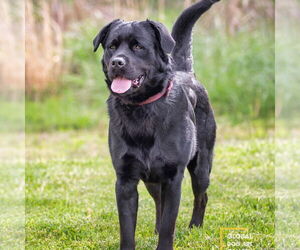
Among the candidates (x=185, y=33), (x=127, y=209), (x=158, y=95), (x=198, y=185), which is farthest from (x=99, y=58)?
(x=127, y=209)

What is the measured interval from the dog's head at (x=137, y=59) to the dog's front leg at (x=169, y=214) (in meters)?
0.53

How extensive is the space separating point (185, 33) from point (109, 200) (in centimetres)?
172

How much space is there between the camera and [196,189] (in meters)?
4.15

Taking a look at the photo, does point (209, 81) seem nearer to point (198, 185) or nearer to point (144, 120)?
point (198, 185)

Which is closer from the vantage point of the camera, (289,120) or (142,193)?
(142,193)

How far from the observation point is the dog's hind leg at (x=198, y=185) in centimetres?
412

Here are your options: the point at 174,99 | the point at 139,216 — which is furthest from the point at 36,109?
the point at 174,99

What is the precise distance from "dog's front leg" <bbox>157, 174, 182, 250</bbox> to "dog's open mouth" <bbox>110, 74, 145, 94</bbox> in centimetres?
57

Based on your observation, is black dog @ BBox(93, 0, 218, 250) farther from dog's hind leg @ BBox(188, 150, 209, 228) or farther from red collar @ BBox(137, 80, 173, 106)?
dog's hind leg @ BBox(188, 150, 209, 228)

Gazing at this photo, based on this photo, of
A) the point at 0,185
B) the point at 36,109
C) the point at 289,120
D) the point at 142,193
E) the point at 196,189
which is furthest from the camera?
the point at 36,109

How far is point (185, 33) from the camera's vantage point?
425 cm

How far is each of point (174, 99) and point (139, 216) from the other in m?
1.35

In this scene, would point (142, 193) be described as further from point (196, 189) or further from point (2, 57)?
point (2, 57)

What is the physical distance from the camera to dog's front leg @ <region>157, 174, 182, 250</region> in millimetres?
3422
